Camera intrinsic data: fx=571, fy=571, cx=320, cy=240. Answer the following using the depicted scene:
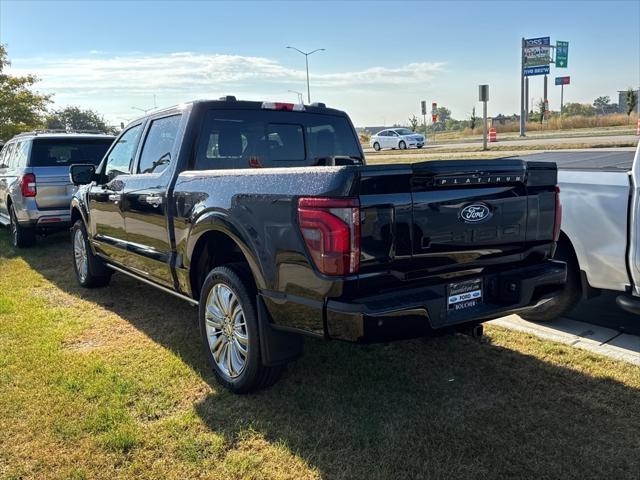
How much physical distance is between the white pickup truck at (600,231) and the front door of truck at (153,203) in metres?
3.11

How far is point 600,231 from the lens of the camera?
14.1 ft

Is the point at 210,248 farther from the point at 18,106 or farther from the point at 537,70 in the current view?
the point at 537,70

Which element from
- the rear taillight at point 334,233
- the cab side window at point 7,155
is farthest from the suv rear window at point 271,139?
the cab side window at point 7,155

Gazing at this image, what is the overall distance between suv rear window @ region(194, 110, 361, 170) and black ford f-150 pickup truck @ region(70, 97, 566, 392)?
0.5 inches

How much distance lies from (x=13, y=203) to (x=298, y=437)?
7.65 metres

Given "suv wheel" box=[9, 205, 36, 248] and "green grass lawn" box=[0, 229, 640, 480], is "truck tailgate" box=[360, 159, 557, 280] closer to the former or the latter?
"green grass lawn" box=[0, 229, 640, 480]

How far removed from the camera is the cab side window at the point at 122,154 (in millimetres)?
5188

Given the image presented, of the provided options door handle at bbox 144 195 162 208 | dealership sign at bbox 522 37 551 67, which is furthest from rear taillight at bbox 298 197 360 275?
dealership sign at bbox 522 37 551 67

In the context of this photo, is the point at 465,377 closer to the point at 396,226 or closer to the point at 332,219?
the point at 396,226

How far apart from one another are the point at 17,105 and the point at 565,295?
24108 millimetres

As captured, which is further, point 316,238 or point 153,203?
point 153,203

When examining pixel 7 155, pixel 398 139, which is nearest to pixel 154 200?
pixel 7 155

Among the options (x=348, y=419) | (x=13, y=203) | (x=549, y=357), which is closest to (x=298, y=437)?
(x=348, y=419)

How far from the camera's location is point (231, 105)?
441cm
